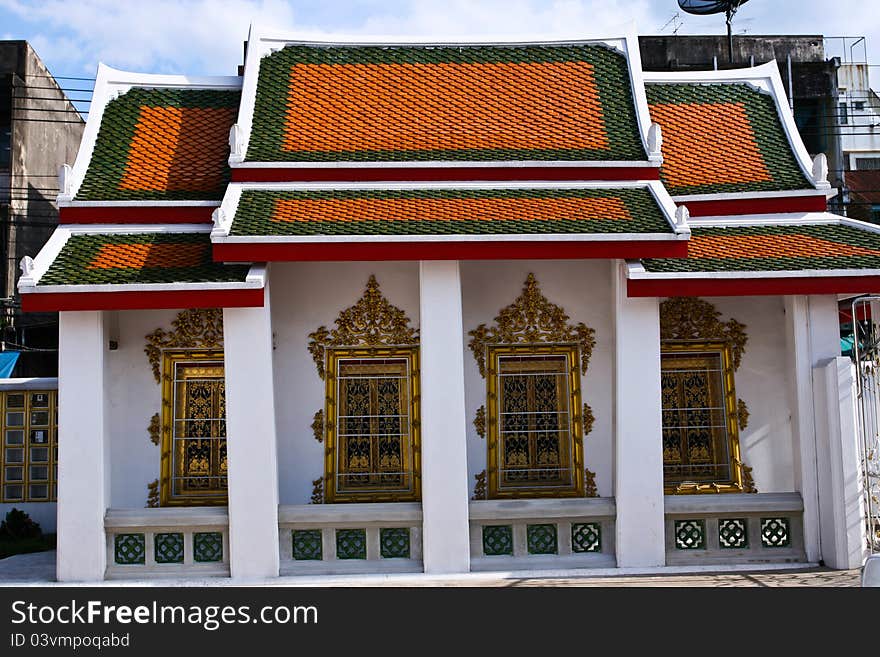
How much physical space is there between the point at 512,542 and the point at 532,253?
105 inches

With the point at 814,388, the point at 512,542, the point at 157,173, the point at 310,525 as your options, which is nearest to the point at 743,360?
the point at 814,388

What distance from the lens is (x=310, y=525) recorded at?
883cm

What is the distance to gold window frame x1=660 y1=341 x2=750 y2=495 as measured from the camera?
9625mm

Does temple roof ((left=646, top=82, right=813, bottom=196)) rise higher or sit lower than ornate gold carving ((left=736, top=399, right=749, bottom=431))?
higher

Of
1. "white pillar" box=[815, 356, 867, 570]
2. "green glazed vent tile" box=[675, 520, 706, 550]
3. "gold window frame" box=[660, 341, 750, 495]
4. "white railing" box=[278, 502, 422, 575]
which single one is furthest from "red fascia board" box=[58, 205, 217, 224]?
"white pillar" box=[815, 356, 867, 570]

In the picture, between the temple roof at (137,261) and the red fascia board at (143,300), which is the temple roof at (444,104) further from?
the red fascia board at (143,300)

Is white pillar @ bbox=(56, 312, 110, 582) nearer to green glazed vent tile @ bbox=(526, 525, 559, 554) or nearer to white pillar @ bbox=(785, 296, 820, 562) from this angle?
green glazed vent tile @ bbox=(526, 525, 559, 554)

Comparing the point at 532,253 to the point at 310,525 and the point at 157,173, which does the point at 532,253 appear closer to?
the point at 310,525

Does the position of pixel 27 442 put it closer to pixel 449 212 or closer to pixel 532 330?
pixel 449 212

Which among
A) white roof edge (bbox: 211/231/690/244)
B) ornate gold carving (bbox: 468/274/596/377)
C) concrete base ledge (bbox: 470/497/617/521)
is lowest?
concrete base ledge (bbox: 470/497/617/521)

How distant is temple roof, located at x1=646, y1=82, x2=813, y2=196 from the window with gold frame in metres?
7.52

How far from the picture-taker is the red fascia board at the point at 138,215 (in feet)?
31.9

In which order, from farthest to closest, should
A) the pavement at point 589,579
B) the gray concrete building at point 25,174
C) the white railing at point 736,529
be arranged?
the gray concrete building at point 25,174
the white railing at point 736,529
the pavement at point 589,579

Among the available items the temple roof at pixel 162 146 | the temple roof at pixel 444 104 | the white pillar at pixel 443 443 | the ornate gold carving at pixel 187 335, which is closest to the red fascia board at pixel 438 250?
the white pillar at pixel 443 443
